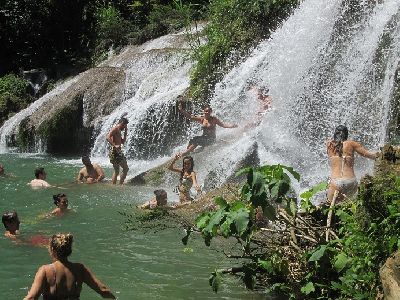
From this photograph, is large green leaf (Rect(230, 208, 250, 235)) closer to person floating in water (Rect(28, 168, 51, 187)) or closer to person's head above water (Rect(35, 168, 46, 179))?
person floating in water (Rect(28, 168, 51, 187))

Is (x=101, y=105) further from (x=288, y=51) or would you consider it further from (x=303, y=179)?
(x=303, y=179)

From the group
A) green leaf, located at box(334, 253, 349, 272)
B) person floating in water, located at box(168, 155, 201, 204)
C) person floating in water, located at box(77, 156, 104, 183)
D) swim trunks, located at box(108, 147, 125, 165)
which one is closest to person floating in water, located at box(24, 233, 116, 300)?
green leaf, located at box(334, 253, 349, 272)

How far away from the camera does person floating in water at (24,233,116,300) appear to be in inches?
204

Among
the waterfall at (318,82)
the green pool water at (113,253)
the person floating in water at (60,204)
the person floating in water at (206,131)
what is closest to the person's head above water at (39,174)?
the green pool water at (113,253)

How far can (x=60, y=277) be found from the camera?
5254 mm

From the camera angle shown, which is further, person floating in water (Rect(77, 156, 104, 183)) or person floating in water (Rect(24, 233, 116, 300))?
person floating in water (Rect(77, 156, 104, 183))

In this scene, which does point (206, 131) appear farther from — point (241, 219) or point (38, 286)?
point (241, 219)

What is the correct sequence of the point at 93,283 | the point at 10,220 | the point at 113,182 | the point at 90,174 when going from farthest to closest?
the point at 113,182 < the point at 90,174 < the point at 10,220 < the point at 93,283

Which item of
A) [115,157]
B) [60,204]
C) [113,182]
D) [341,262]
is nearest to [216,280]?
[341,262]

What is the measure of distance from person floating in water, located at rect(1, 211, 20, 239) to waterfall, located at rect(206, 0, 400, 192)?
17.6 feet

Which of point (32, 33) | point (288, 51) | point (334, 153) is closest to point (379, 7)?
point (288, 51)

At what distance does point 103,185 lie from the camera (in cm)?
1416

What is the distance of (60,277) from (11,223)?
3989 mm

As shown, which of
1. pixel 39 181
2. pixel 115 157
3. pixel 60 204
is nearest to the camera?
pixel 60 204
